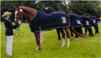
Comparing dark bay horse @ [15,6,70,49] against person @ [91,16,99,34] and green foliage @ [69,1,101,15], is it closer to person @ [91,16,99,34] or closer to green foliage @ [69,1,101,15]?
green foliage @ [69,1,101,15]

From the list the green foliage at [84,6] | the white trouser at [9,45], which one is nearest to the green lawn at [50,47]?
the white trouser at [9,45]

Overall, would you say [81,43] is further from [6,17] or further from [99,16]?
[6,17]

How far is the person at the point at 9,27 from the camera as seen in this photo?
523 cm

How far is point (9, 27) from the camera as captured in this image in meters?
5.27

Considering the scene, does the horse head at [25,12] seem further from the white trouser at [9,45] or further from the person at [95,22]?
the person at [95,22]

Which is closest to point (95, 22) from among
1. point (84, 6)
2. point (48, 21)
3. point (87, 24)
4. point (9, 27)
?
point (87, 24)

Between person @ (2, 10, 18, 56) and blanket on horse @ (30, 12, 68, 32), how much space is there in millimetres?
241

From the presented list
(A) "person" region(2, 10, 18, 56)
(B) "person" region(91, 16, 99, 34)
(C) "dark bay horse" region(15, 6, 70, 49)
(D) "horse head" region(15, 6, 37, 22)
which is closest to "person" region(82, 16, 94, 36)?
(B) "person" region(91, 16, 99, 34)

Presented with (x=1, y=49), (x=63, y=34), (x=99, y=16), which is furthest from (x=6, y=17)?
(x=99, y=16)

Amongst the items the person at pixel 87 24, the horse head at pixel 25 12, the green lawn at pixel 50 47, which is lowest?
the green lawn at pixel 50 47

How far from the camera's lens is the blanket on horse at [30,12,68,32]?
17.3ft

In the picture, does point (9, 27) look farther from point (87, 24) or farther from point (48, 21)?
point (87, 24)

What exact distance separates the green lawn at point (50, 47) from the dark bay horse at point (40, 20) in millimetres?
63

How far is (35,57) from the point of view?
17.4 feet
